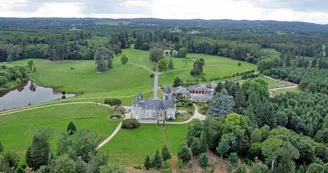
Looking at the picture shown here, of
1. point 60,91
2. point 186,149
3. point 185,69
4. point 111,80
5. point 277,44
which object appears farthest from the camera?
point 277,44

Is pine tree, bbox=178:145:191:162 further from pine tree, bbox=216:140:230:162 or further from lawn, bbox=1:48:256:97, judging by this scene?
lawn, bbox=1:48:256:97

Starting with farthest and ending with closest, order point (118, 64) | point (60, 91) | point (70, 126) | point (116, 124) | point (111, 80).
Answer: point (118, 64), point (111, 80), point (60, 91), point (116, 124), point (70, 126)

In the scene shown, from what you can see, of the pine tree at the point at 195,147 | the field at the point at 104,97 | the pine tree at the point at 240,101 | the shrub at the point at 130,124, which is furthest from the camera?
the pine tree at the point at 240,101

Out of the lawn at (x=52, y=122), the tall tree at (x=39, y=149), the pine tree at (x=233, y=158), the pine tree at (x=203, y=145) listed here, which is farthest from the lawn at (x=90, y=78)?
the tall tree at (x=39, y=149)

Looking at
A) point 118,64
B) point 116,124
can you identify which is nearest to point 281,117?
point 116,124

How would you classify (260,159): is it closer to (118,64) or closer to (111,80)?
(111,80)

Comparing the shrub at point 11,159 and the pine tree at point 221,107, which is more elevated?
the pine tree at point 221,107

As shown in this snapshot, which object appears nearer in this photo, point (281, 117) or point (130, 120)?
point (130, 120)

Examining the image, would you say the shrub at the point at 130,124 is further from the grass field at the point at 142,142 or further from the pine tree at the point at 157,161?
the pine tree at the point at 157,161
